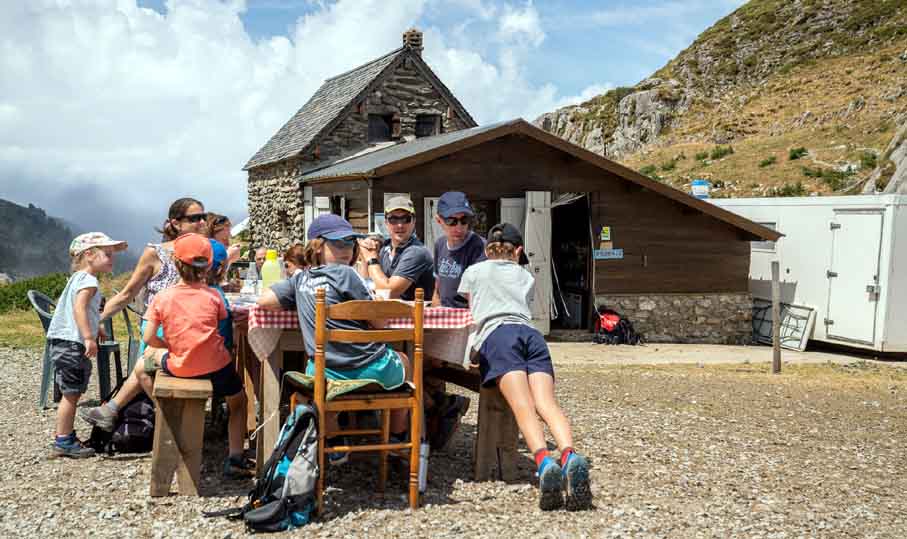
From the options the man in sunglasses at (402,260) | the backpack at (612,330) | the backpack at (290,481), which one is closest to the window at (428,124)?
the backpack at (612,330)

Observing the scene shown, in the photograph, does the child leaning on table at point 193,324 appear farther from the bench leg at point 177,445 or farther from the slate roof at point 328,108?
the slate roof at point 328,108

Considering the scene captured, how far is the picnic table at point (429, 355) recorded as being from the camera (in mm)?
4262

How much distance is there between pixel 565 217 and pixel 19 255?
5049cm

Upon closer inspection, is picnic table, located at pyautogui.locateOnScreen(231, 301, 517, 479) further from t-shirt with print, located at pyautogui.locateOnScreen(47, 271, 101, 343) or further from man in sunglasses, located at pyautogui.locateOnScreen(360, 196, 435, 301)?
t-shirt with print, located at pyautogui.locateOnScreen(47, 271, 101, 343)

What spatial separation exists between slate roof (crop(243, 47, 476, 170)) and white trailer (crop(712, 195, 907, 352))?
32.2 feet

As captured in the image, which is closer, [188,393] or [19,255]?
[188,393]

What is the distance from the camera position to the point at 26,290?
15.8 metres

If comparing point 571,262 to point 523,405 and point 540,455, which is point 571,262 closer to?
point 523,405

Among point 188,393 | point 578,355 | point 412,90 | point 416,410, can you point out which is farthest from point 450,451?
point 412,90

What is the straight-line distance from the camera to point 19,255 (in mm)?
54281

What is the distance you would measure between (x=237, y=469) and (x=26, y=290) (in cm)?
1333

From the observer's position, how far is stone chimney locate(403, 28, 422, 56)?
2080 centimetres

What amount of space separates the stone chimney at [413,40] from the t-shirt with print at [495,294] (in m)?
17.1

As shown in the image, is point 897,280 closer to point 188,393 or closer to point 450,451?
point 450,451
